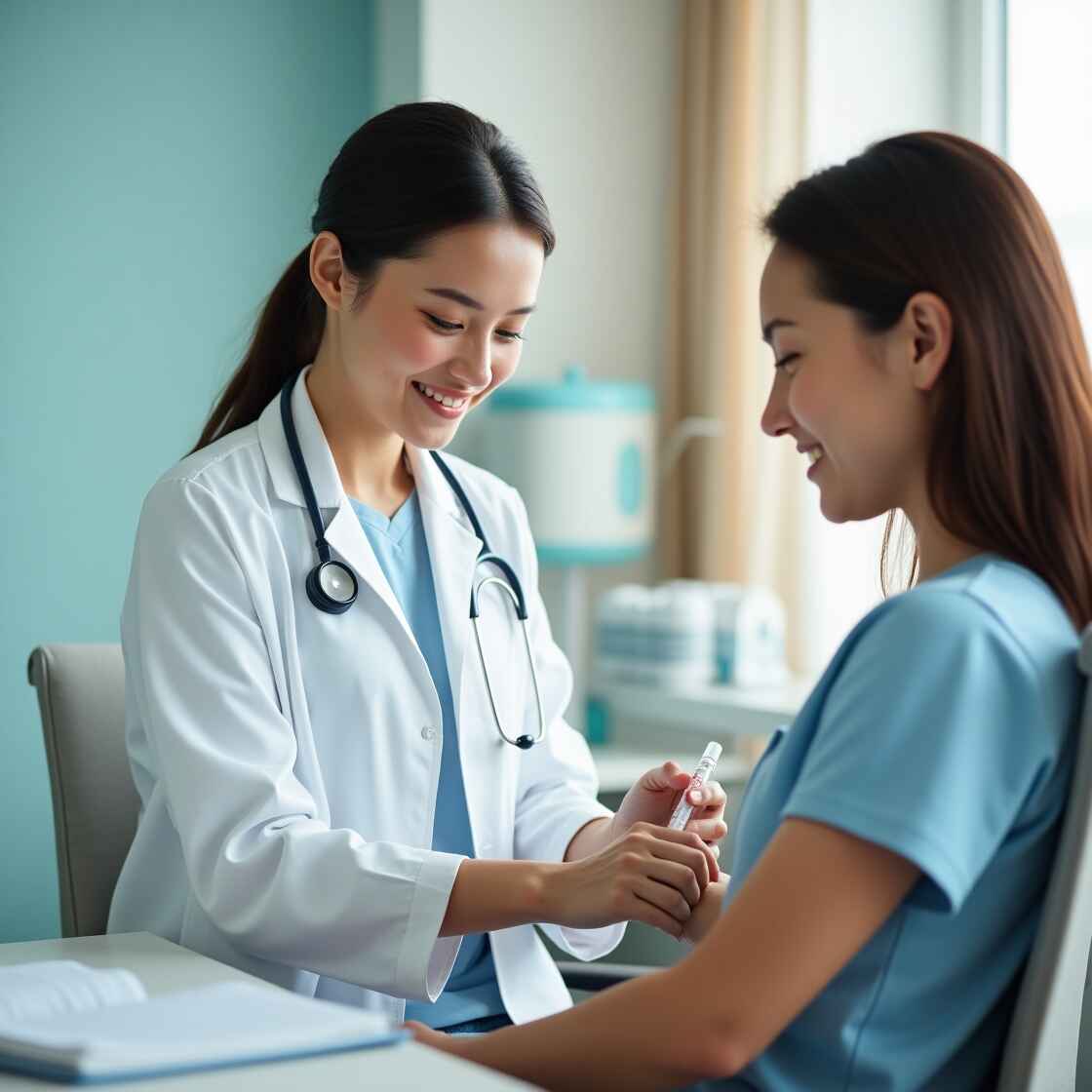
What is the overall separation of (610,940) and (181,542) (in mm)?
653

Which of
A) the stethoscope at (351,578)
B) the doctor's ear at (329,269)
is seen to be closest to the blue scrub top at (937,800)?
the stethoscope at (351,578)

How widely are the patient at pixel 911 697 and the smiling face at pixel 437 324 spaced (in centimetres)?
43

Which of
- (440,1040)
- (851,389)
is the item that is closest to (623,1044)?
(440,1040)

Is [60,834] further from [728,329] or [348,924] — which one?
[728,329]

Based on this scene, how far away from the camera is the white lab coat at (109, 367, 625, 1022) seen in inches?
49.6

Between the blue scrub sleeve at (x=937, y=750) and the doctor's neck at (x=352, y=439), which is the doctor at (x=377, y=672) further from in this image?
the blue scrub sleeve at (x=937, y=750)

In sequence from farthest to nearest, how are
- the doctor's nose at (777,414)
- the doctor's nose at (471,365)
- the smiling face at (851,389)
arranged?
1. the doctor's nose at (471,365)
2. the doctor's nose at (777,414)
3. the smiling face at (851,389)

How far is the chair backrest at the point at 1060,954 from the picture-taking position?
0.88 m

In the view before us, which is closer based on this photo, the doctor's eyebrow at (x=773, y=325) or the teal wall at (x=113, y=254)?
the doctor's eyebrow at (x=773, y=325)

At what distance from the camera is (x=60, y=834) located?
5.30 ft

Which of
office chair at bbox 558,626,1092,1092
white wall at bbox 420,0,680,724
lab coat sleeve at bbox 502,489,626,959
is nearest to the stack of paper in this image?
office chair at bbox 558,626,1092,1092

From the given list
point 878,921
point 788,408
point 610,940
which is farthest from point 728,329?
point 878,921

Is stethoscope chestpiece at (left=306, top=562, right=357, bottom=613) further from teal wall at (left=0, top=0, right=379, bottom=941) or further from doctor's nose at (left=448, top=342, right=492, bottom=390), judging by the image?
teal wall at (left=0, top=0, right=379, bottom=941)

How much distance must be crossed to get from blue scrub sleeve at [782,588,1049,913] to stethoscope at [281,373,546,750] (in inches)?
25.6
